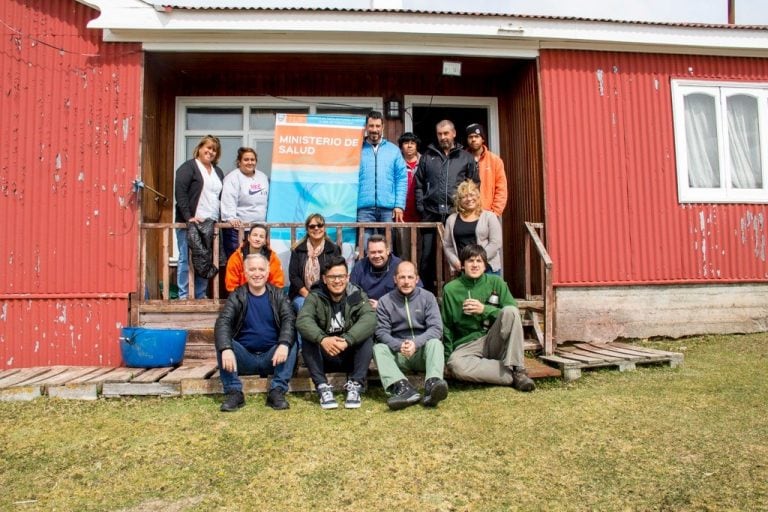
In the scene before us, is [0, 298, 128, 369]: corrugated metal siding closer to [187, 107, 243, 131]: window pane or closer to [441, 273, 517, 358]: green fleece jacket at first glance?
[187, 107, 243, 131]: window pane

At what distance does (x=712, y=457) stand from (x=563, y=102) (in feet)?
14.7

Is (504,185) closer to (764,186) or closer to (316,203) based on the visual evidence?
(316,203)

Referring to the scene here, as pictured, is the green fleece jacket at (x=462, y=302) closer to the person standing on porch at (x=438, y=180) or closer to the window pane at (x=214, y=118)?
the person standing on porch at (x=438, y=180)

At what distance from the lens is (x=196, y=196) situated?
18.0 ft

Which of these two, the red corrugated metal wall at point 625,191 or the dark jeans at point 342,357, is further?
the red corrugated metal wall at point 625,191

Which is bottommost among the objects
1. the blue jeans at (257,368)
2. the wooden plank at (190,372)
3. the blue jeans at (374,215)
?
the wooden plank at (190,372)

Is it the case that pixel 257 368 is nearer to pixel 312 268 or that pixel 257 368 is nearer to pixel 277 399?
pixel 277 399

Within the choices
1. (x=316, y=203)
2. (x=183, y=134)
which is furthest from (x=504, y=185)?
(x=183, y=134)

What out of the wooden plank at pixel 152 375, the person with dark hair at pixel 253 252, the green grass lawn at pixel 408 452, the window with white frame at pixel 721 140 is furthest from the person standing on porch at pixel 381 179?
the window with white frame at pixel 721 140

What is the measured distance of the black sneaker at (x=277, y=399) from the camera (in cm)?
382

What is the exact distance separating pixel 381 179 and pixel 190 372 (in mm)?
2801

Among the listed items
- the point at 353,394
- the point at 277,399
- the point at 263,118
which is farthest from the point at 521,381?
the point at 263,118

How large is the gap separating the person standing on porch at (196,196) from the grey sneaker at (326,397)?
2.19 meters

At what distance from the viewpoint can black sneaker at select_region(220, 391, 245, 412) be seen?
3.80 meters
